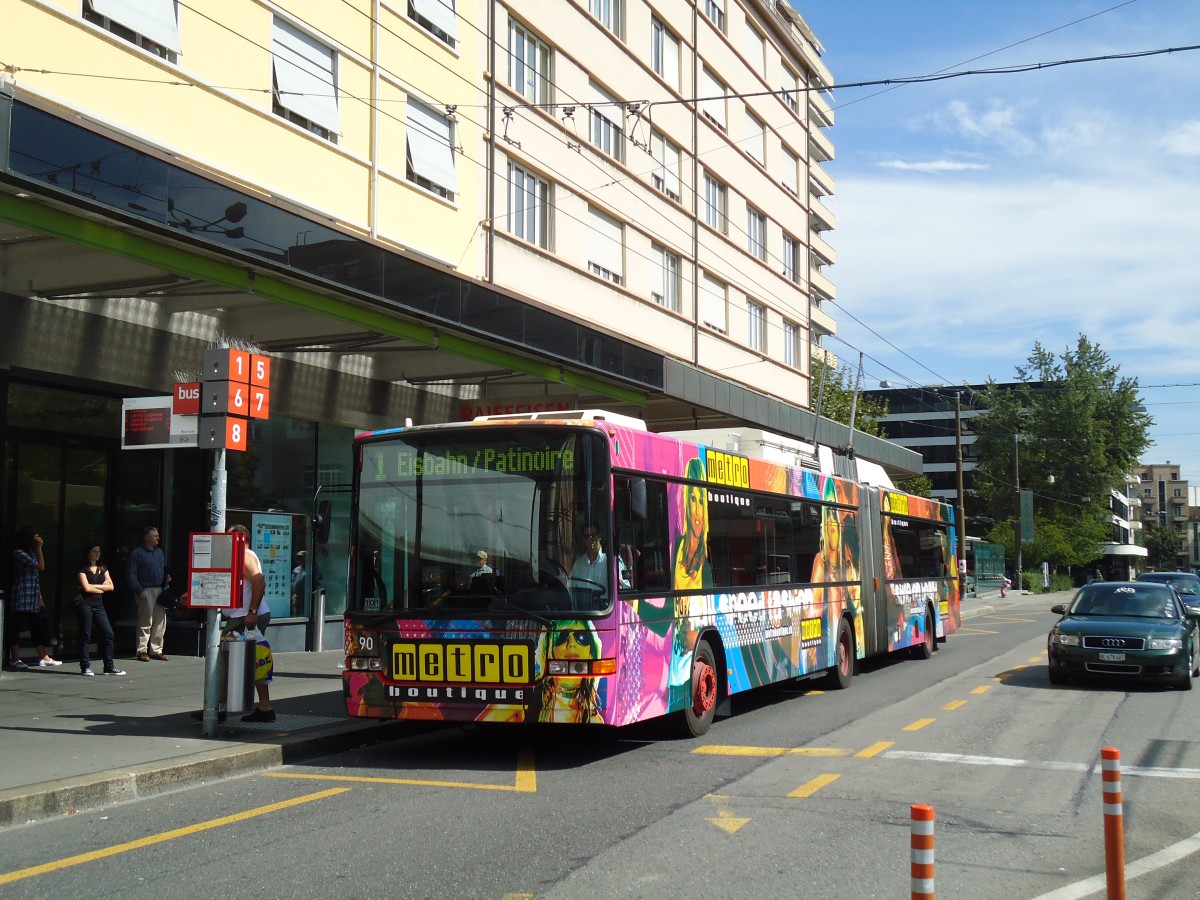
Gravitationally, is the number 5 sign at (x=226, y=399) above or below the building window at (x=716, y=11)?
below

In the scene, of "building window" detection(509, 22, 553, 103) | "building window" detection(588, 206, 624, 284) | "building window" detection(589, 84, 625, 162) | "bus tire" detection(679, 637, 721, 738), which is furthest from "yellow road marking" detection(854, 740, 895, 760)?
"building window" detection(589, 84, 625, 162)

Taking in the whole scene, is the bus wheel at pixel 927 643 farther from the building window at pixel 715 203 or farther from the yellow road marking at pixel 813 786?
the building window at pixel 715 203

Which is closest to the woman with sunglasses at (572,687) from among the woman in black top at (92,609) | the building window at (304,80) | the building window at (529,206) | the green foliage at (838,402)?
the woman in black top at (92,609)

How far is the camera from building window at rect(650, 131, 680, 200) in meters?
29.5

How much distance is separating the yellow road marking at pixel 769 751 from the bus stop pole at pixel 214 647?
4.13m

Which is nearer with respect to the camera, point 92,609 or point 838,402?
point 92,609

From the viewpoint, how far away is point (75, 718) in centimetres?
1093

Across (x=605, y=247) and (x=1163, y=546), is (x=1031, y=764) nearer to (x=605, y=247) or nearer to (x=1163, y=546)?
(x=605, y=247)

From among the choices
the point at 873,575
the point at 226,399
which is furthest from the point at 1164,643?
the point at 226,399

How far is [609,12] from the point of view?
91.1 ft

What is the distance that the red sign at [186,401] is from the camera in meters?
10.2

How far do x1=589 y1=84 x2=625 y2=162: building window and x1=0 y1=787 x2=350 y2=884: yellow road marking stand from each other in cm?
2060

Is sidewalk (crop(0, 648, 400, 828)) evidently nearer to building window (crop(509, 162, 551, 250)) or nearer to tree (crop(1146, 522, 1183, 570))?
building window (crop(509, 162, 551, 250))

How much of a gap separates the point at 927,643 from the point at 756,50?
2283cm
